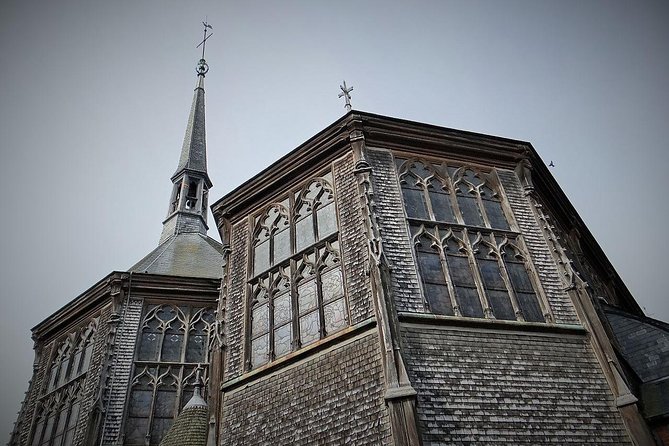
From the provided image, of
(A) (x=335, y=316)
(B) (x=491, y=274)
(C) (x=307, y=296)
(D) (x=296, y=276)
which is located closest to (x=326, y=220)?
(D) (x=296, y=276)

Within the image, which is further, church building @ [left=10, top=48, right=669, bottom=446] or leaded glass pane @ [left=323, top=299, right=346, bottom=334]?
leaded glass pane @ [left=323, top=299, right=346, bottom=334]

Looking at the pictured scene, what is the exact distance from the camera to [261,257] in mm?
11812

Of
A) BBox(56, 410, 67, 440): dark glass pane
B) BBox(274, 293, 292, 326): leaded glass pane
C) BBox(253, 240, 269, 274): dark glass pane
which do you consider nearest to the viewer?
BBox(274, 293, 292, 326): leaded glass pane

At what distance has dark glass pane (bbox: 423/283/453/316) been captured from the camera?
368 inches

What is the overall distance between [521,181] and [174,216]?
1744 centimetres

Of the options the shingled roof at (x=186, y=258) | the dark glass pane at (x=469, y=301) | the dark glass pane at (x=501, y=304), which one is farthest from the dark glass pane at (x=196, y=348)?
the dark glass pane at (x=501, y=304)

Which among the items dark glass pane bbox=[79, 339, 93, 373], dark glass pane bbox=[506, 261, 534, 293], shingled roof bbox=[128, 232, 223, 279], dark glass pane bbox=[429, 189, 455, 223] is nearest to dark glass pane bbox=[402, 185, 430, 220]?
dark glass pane bbox=[429, 189, 455, 223]

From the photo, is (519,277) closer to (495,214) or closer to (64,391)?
(495,214)

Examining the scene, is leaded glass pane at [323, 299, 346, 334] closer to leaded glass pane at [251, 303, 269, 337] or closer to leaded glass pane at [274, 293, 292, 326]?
leaded glass pane at [274, 293, 292, 326]

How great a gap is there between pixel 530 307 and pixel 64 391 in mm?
13372

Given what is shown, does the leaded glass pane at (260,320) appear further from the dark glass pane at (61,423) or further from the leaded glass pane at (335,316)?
the dark glass pane at (61,423)

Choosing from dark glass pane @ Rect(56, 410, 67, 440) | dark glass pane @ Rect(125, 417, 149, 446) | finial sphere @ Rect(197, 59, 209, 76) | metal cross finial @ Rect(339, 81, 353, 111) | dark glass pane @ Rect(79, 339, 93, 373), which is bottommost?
dark glass pane @ Rect(125, 417, 149, 446)

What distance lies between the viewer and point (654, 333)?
444 inches

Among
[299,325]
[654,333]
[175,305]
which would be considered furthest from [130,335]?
[654,333]
